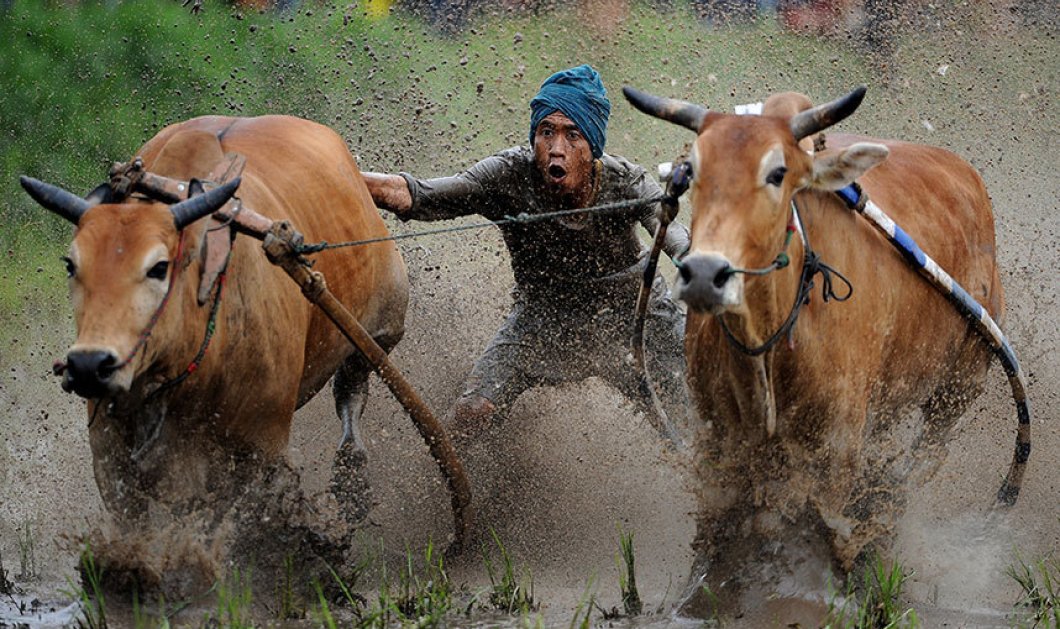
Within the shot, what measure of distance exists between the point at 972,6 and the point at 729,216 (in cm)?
692

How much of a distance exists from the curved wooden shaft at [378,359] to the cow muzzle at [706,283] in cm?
129

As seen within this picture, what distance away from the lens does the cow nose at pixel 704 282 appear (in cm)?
464

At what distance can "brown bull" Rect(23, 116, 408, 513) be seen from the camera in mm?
4840

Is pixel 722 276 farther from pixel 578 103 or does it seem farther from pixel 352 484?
pixel 352 484

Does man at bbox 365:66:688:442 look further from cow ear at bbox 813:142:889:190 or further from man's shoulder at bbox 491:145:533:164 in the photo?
cow ear at bbox 813:142:889:190

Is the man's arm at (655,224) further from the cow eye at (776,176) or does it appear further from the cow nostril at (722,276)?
the cow nostril at (722,276)

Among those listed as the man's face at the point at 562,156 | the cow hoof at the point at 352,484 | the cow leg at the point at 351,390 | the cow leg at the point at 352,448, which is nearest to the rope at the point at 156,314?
the cow leg at the point at 352,448

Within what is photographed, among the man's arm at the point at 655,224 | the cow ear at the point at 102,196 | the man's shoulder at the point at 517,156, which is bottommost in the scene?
the man's arm at the point at 655,224

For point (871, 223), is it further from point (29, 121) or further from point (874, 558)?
point (29, 121)

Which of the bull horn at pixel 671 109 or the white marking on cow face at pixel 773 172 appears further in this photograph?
the bull horn at pixel 671 109

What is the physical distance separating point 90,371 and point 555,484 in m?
2.98

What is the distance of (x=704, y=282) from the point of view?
464 centimetres

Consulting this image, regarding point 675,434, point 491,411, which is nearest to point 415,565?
point 491,411

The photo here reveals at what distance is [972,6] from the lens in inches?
436
